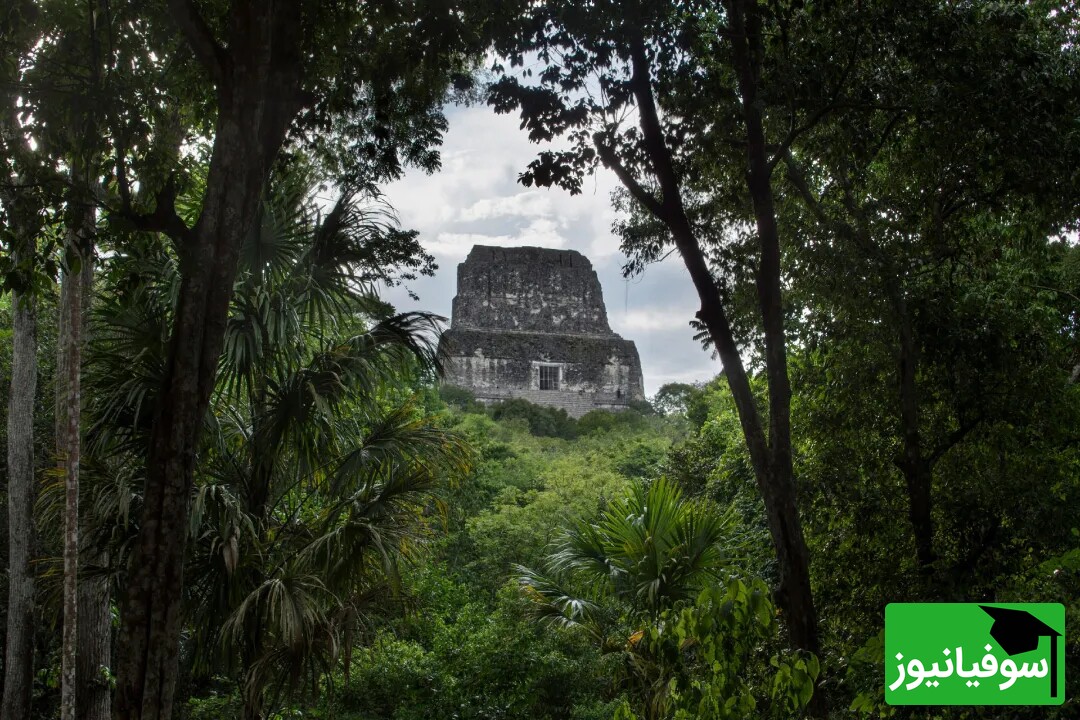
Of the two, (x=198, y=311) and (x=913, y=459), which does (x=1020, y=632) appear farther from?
(x=198, y=311)

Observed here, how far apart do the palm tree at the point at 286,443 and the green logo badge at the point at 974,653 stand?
129 inches

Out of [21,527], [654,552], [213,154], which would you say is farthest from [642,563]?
[21,527]

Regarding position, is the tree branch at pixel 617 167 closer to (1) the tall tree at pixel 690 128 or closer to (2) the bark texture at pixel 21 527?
(1) the tall tree at pixel 690 128

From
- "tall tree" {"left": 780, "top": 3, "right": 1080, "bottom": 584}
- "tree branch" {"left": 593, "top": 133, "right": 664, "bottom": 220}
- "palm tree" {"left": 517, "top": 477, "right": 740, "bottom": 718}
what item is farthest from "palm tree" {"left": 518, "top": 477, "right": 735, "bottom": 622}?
"tree branch" {"left": 593, "top": 133, "right": 664, "bottom": 220}

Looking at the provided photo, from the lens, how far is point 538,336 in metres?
33.9

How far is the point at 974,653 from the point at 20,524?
7867mm

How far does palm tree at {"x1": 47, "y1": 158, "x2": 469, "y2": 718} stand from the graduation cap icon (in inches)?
139

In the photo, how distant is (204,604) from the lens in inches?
241

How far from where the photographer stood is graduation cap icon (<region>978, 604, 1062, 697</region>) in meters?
4.29

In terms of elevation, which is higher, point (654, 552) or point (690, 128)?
point (690, 128)

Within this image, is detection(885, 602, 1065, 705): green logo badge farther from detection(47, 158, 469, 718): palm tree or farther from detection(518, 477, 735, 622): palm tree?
detection(47, 158, 469, 718): palm tree

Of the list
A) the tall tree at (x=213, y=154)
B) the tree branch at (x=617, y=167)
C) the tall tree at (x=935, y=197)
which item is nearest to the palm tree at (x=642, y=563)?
the tall tree at (x=935, y=197)

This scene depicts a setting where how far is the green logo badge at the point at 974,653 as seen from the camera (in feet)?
12.8

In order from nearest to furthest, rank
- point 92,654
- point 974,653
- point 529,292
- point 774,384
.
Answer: point 974,653 < point 774,384 < point 92,654 < point 529,292
